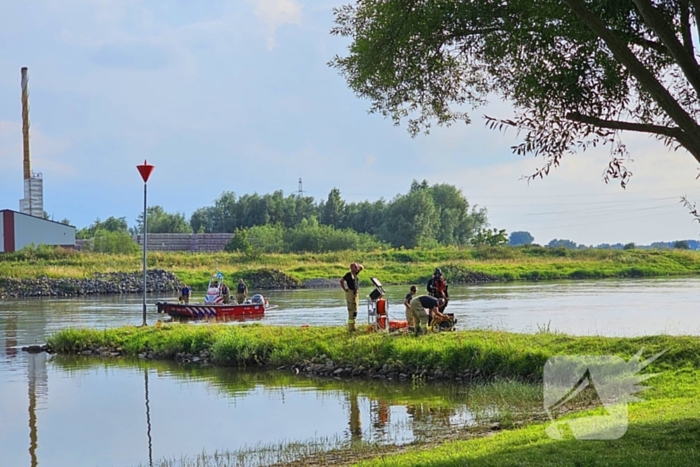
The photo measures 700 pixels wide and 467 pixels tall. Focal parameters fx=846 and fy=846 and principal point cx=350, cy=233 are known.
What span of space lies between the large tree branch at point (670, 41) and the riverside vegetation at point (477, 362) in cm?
378

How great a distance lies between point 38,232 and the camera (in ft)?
265

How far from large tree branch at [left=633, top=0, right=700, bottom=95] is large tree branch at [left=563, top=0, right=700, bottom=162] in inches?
11.5

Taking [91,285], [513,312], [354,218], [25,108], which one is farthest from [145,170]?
[354,218]

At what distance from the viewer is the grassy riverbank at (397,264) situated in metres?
73.1

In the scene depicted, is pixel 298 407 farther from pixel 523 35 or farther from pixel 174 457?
pixel 523 35

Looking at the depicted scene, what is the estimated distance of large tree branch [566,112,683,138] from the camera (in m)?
8.66

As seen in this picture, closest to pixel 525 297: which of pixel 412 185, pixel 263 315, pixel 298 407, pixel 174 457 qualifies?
pixel 263 315

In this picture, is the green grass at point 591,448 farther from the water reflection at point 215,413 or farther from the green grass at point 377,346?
the green grass at point 377,346

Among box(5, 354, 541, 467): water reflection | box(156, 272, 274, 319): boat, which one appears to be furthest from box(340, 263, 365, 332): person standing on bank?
box(156, 272, 274, 319): boat

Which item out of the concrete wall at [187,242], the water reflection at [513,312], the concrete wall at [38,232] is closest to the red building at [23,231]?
the concrete wall at [38,232]

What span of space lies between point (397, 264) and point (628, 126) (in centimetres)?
7354

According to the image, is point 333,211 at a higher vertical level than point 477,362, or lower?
higher

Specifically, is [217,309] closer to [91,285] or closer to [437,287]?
[437,287]

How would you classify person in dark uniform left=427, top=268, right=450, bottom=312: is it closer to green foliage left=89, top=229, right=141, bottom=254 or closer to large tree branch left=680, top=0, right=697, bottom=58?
large tree branch left=680, top=0, right=697, bottom=58
